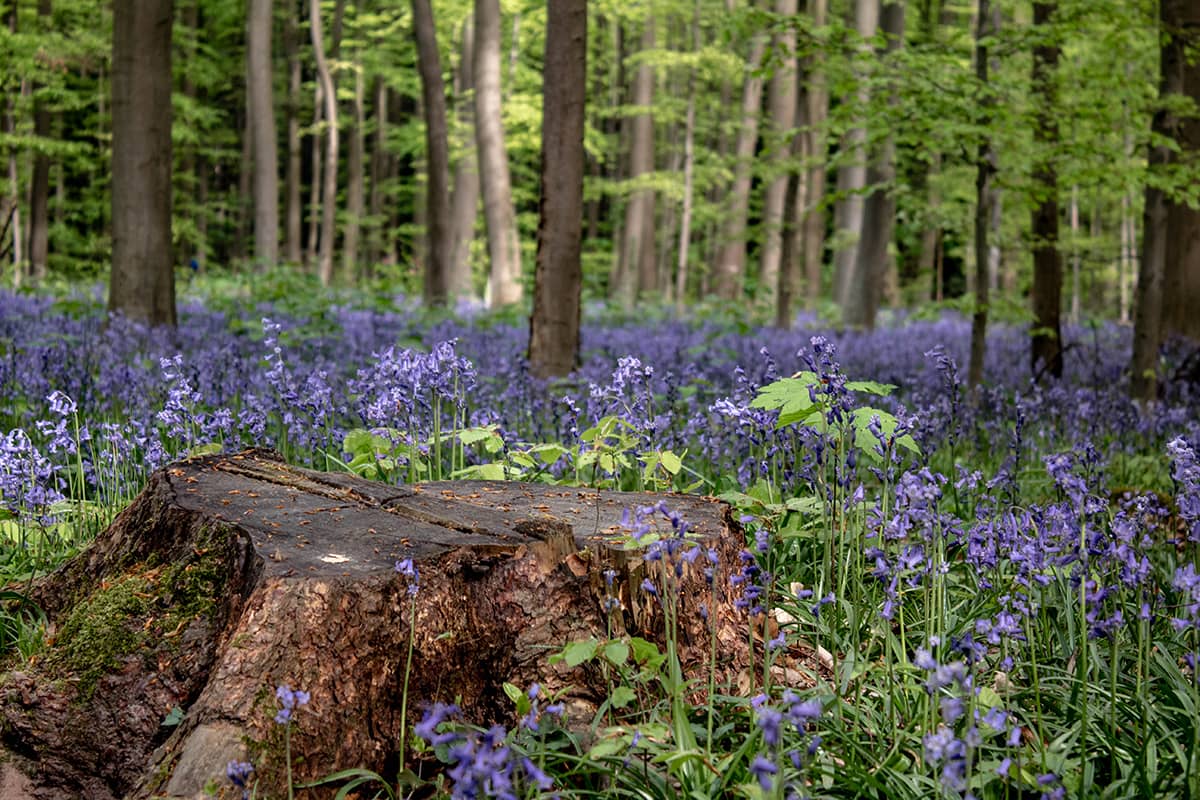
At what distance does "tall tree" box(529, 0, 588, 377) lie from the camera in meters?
7.59

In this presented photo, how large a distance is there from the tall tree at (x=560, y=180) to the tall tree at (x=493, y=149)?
31.1 ft

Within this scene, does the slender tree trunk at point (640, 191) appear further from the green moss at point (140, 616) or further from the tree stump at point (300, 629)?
the green moss at point (140, 616)

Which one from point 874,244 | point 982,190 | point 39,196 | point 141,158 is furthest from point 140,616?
point 39,196

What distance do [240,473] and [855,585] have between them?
2.02 meters

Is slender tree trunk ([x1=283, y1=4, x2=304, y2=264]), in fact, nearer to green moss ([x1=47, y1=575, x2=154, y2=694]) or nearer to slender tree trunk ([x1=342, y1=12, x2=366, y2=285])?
slender tree trunk ([x1=342, y1=12, x2=366, y2=285])

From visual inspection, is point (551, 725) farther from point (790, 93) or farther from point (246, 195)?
point (246, 195)

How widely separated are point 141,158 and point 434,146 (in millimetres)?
6130

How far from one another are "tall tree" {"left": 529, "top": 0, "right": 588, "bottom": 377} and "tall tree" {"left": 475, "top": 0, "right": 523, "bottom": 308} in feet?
31.1

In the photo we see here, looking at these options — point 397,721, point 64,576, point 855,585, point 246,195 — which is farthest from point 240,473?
point 246,195

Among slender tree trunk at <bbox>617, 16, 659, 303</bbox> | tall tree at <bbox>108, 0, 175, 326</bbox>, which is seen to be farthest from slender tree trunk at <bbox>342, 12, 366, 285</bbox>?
tall tree at <bbox>108, 0, 175, 326</bbox>

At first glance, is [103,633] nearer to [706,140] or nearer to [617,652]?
[617,652]

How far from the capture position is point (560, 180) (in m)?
7.61

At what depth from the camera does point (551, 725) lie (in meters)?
2.71

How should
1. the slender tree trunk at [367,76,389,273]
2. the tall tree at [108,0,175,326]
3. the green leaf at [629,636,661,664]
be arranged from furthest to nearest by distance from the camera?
the slender tree trunk at [367,76,389,273]
the tall tree at [108,0,175,326]
the green leaf at [629,636,661,664]
